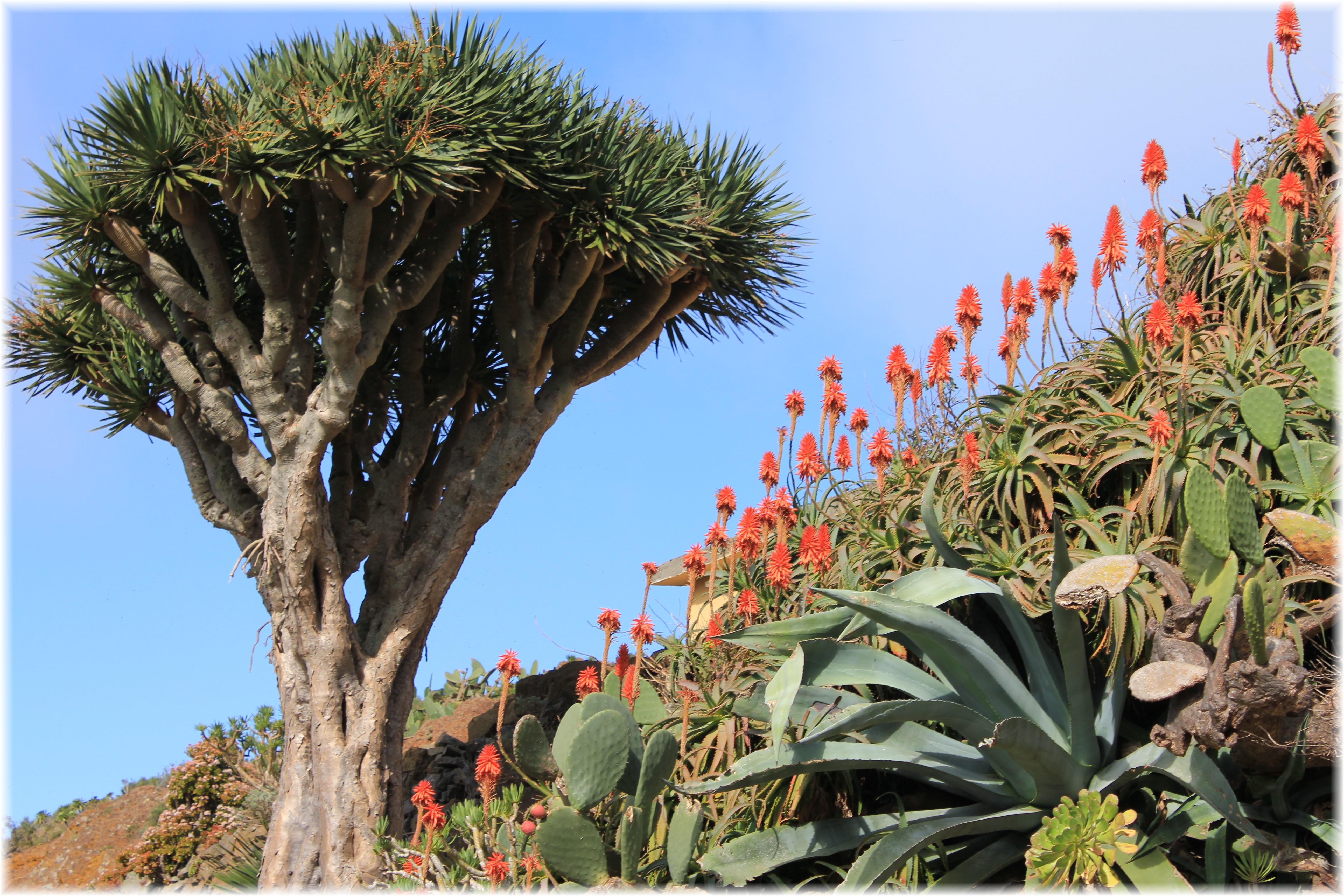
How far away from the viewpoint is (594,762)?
4723mm

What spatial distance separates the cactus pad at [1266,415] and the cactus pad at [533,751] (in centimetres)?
358

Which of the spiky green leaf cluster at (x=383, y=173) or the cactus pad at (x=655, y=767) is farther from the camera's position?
the spiky green leaf cluster at (x=383, y=173)

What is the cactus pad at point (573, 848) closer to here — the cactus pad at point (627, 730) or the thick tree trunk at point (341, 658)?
the cactus pad at point (627, 730)

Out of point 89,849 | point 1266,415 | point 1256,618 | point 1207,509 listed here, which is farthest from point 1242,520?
point 89,849

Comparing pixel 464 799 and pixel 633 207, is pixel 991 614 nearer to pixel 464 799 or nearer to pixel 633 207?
pixel 633 207

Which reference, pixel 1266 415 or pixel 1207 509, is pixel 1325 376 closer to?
pixel 1266 415

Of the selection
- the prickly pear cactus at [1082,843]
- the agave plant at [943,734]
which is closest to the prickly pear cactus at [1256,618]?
the agave plant at [943,734]

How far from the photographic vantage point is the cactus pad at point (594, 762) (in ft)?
15.5

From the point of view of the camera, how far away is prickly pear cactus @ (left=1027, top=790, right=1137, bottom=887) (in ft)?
12.9

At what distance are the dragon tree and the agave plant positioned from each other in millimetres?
3207

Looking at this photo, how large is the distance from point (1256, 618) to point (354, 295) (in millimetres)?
5298

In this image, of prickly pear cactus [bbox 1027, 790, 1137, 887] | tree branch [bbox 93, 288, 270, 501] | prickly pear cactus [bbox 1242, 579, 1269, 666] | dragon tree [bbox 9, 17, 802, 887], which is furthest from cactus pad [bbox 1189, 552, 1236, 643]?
tree branch [bbox 93, 288, 270, 501]

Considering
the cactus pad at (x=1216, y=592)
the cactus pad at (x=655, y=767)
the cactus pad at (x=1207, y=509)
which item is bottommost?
the cactus pad at (x=655, y=767)

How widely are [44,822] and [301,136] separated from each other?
33.5 feet
